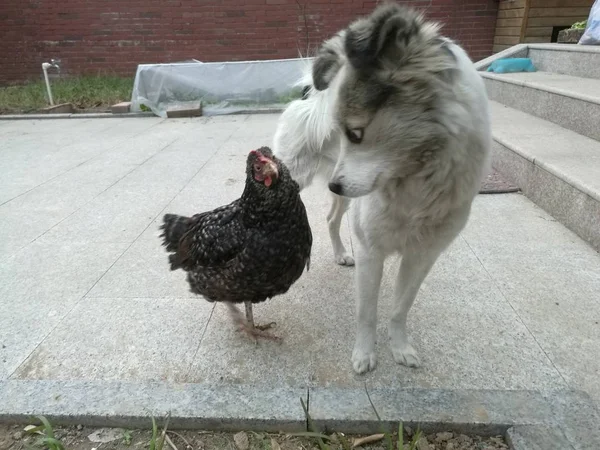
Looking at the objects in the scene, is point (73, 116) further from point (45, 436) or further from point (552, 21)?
point (552, 21)

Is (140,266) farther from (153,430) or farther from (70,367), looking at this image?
(153,430)

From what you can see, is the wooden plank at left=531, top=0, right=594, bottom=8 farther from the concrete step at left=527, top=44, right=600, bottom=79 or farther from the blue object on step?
the blue object on step

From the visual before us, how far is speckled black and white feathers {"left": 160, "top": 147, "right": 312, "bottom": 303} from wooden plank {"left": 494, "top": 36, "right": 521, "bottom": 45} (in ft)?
29.2

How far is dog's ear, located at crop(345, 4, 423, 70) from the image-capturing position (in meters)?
1.49

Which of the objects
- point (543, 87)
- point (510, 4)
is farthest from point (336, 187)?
point (510, 4)

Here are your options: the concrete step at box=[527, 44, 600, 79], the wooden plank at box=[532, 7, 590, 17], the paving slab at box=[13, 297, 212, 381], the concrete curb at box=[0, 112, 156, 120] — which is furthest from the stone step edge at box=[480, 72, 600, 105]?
the concrete curb at box=[0, 112, 156, 120]

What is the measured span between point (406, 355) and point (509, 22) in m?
9.68

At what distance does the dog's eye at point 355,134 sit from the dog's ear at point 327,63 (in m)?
0.36

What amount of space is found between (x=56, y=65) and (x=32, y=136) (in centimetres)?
401

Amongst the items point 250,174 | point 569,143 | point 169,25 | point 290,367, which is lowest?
point 290,367

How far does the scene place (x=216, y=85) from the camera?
30.1ft

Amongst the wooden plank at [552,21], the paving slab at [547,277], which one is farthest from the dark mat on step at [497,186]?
the wooden plank at [552,21]

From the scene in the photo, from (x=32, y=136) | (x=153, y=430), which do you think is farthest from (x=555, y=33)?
(x=32, y=136)

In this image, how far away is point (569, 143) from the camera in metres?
4.16
